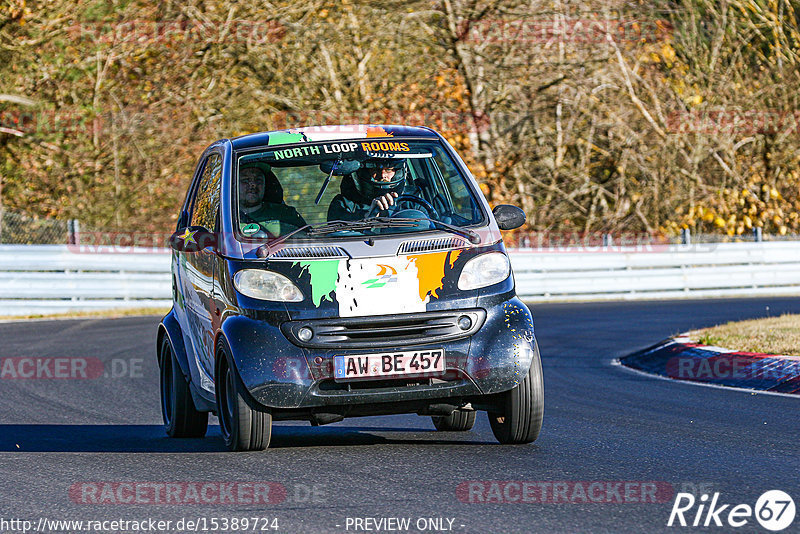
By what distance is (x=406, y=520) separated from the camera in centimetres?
542

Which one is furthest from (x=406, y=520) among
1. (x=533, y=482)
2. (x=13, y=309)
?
(x=13, y=309)

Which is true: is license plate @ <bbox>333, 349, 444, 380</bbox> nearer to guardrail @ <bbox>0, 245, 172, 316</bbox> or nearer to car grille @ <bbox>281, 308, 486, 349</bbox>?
car grille @ <bbox>281, 308, 486, 349</bbox>

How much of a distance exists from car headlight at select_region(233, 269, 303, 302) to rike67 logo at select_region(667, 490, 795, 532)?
240 cm

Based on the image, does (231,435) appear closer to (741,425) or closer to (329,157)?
(329,157)

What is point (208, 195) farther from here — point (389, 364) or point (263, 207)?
point (389, 364)

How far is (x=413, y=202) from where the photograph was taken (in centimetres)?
802

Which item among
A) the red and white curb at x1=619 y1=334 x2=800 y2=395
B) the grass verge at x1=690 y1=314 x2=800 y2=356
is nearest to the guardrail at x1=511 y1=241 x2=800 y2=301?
the grass verge at x1=690 y1=314 x2=800 y2=356

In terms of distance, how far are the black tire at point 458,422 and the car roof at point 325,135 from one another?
70.2 inches

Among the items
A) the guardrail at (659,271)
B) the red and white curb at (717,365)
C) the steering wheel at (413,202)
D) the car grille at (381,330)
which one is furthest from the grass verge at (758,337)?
the guardrail at (659,271)

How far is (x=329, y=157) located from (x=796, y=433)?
3266 millimetres

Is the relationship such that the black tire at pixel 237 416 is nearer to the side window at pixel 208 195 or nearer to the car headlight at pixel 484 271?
the side window at pixel 208 195

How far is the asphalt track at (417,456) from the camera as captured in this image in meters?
5.65

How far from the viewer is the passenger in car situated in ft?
25.0

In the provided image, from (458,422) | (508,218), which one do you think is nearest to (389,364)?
(508,218)
